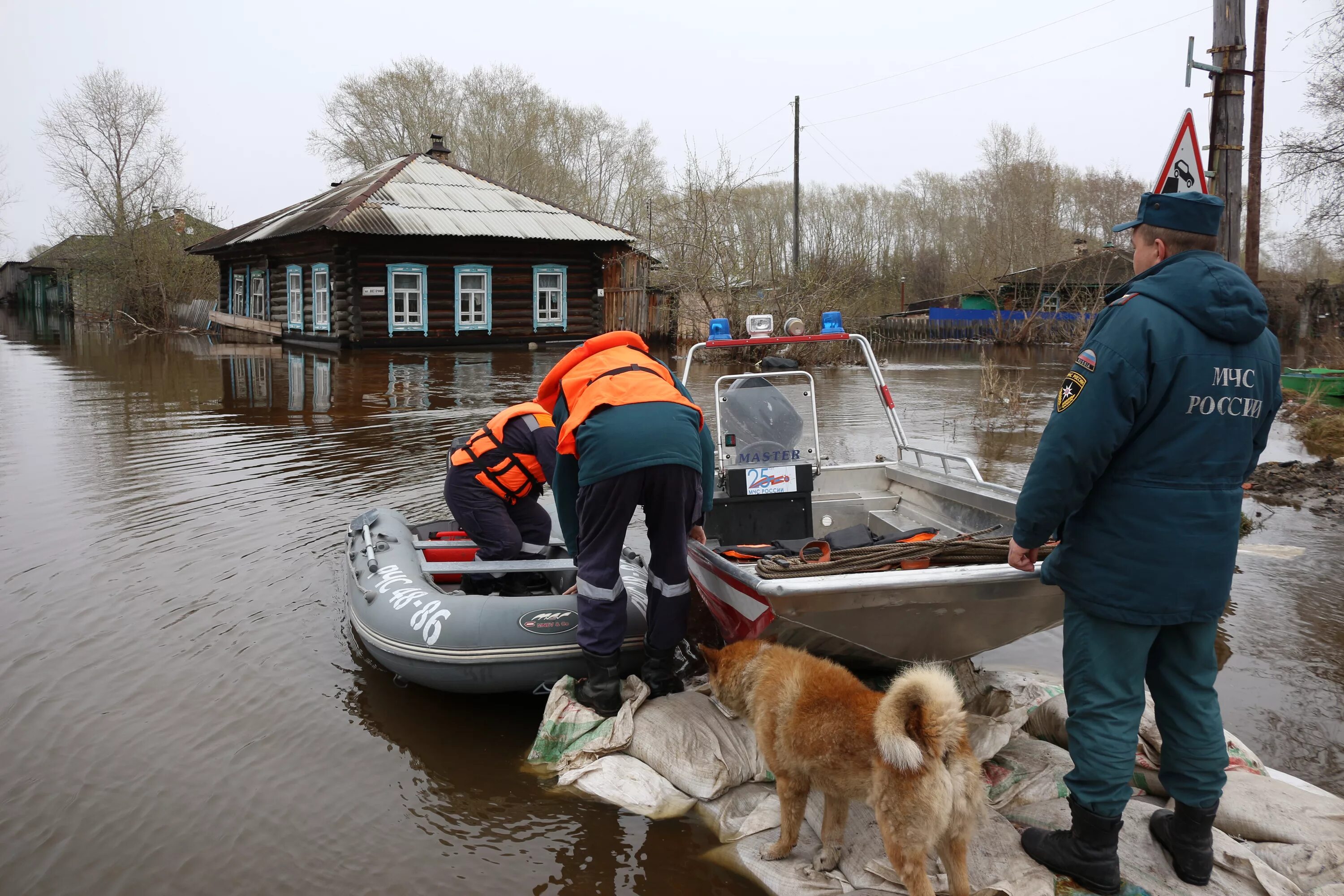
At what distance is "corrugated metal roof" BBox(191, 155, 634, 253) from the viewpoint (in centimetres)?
2372

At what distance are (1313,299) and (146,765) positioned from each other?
38033mm

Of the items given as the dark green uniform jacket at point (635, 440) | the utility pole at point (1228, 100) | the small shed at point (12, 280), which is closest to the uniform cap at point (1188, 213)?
the dark green uniform jacket at point (635, 440)

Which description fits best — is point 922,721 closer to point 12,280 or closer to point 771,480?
point 771,480

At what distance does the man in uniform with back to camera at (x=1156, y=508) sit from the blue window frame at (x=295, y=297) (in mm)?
27361

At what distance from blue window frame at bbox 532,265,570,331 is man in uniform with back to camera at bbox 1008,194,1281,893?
24969 millimetres

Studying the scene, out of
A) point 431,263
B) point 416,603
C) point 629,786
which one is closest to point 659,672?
point 629,786

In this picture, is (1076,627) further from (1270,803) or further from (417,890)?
(417,890)

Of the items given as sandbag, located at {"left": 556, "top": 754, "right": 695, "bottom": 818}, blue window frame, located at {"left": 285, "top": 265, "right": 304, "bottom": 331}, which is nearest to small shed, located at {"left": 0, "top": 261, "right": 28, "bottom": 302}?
blue window frame, located at {"left": 285, "top": 265, "right": 304, "bottom": 331}

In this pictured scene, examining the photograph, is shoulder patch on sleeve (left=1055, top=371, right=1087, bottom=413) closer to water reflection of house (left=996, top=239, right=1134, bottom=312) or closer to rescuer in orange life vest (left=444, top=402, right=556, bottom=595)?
rescuer in orange life vest (left=444, top=402, right=556, bottom=595)

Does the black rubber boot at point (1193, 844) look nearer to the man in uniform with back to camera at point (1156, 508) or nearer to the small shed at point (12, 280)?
the man in uniform with back to camera at point (1156, 508)

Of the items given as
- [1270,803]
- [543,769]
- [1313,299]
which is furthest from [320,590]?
[1313,299]

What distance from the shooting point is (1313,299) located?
31844 mm

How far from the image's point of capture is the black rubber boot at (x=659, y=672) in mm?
4102

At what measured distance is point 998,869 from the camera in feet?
9.65
